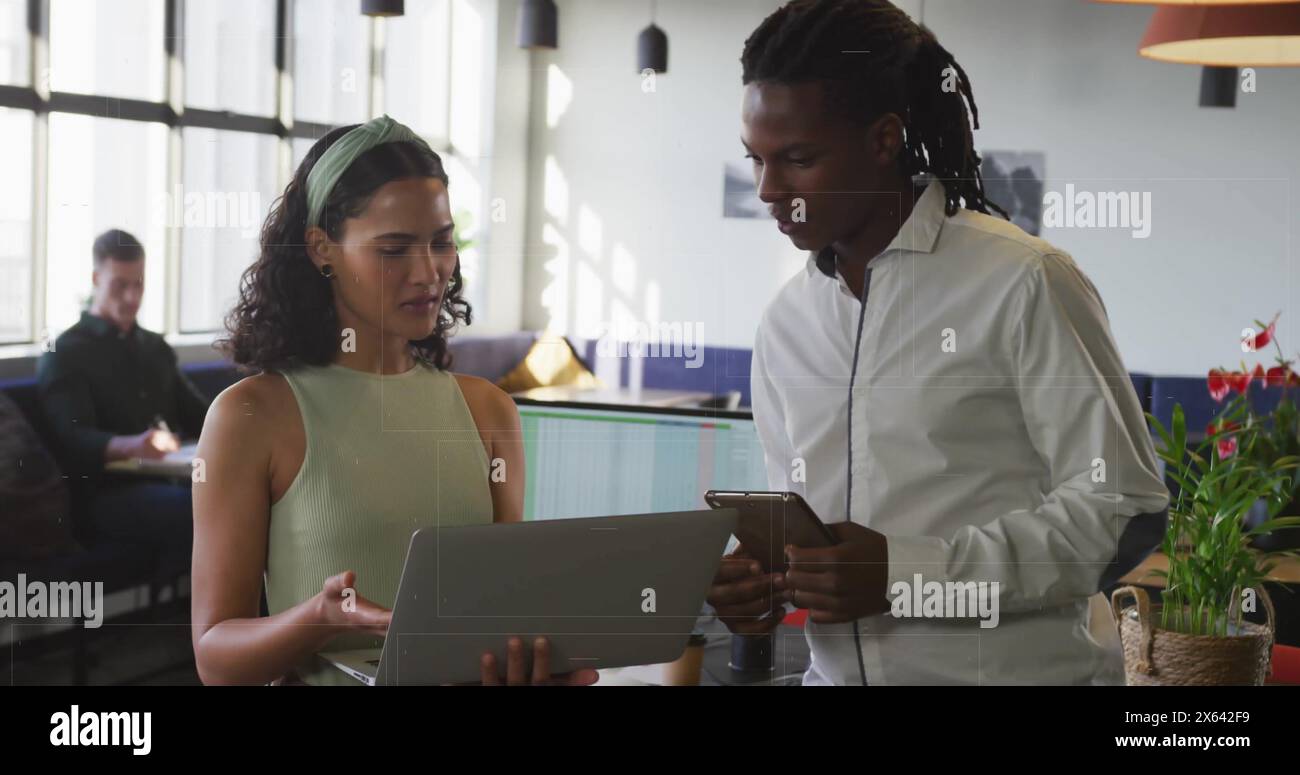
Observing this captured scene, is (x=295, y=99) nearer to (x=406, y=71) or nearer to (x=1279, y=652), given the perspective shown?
(x=406, y=71)

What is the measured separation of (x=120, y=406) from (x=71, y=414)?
82 millimetres

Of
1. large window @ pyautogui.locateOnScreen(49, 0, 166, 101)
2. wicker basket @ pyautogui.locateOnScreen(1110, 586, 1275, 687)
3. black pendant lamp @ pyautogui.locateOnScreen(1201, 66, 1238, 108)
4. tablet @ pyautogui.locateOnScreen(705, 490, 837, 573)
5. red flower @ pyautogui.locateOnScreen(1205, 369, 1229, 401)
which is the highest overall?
black pendant lamp @ pyautogui.locateOnScreen(1201, 66, 1238, 108)

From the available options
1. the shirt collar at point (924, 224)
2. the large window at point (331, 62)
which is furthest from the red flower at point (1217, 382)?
the large window at point (331, 62)

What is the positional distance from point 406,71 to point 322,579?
0.79 m

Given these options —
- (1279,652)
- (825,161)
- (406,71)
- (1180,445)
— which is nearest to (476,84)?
(406,71)

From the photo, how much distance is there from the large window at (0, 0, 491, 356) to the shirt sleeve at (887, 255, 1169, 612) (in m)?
0.76

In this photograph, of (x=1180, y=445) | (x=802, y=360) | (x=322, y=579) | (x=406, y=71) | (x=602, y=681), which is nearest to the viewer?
(x=322, y=579)

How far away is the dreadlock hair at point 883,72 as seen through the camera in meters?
1.40

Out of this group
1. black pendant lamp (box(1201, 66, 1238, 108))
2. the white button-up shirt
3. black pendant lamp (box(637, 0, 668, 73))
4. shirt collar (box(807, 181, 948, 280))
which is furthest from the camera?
black pendant lamp (box(1201, 66, 1238, 108))

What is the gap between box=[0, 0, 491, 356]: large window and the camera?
1763mm

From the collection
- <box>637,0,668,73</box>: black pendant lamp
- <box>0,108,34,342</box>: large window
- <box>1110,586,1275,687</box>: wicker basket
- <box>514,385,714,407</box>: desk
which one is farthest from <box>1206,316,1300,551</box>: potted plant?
<box>0,108,34,342</box>: large window

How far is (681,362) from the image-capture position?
179cm

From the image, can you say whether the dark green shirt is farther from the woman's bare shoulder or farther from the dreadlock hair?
the dreadlock hair

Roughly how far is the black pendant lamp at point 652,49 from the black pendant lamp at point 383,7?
38 cm
